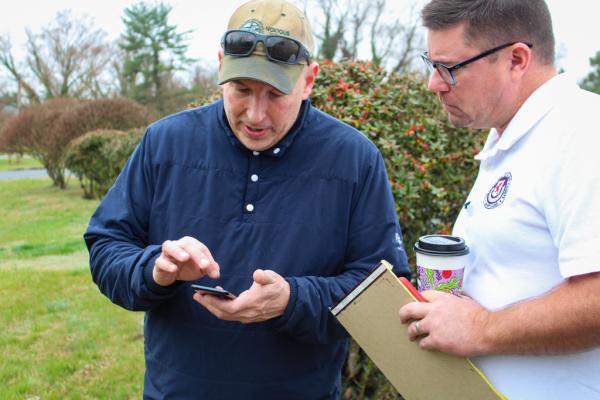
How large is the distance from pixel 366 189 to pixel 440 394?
0.74 m

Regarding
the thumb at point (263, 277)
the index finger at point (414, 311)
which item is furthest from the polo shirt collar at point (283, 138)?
the index finger at point (414, 311)

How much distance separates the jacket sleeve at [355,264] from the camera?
1819 millimetres

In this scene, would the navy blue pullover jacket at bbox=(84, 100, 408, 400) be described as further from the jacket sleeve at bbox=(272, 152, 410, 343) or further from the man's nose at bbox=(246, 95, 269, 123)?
the man's nose at bbox=(246, 95, 269, 123)

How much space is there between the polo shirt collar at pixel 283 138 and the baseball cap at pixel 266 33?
177 mm

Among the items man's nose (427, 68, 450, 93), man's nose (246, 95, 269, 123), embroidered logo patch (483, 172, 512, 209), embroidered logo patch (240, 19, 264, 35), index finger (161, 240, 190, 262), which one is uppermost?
embroidered logo patch (240, 19, 264, 35)

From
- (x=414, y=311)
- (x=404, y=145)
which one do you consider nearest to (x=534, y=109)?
(x=414, y=311)

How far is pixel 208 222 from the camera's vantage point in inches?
77.5

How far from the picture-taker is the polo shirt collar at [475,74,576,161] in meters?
1.55

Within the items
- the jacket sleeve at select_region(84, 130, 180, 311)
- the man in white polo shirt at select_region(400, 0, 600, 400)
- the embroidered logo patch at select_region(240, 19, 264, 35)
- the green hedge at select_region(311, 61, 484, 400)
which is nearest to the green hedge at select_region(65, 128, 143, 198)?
the green hedge at select_region(311, 61, 484, 400)

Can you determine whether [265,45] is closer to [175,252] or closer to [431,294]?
[175,252]

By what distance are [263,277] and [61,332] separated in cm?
425

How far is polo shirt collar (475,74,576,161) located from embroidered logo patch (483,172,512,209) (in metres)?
0.10

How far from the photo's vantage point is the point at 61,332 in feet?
17.1

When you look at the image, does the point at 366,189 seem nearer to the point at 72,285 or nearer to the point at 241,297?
the point at 241,297
